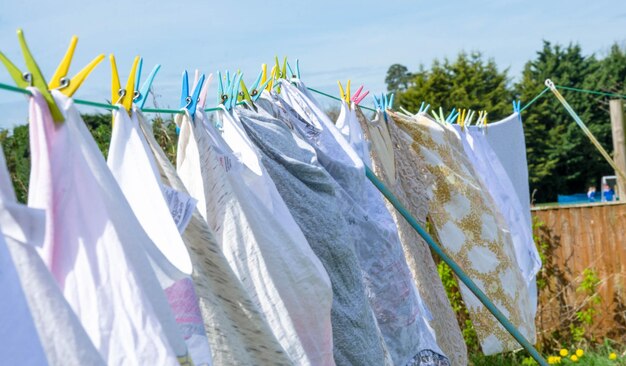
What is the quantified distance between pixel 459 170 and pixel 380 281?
3.55 feet

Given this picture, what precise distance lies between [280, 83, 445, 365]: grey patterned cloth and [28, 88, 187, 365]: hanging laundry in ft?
3.46

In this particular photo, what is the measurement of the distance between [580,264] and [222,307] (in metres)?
4.69

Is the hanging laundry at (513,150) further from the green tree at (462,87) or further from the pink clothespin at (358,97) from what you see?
the green tree at (462,87)

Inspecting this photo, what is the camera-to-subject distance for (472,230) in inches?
133

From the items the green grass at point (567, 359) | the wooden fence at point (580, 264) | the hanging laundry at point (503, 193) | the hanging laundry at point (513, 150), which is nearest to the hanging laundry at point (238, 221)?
the hanging laundry at point (503, 193)

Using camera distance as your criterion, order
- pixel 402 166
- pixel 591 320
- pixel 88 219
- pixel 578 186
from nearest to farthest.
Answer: pixel 88 219 < pixel 402 166 < pixel 591 320 < pixel 578 186

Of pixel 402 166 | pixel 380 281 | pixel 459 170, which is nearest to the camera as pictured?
pixel 380 281

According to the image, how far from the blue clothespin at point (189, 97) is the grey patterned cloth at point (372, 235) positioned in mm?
458

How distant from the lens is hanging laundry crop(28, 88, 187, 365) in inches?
41.8

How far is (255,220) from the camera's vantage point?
5.40 ft

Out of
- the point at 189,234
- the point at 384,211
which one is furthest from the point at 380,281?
the point at 189,234

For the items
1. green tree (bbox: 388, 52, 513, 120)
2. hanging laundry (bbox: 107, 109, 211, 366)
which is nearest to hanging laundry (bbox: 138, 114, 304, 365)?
hanging laundry (bbox: 107, 109, 211, 366)

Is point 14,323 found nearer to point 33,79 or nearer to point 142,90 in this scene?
point 33,79

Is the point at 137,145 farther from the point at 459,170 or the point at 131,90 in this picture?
the point at 459,170
